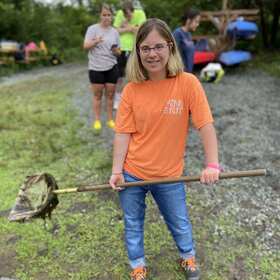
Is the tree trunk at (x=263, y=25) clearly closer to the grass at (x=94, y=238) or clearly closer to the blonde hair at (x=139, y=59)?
the grass at (x=94, y=238)

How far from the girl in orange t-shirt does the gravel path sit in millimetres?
1122

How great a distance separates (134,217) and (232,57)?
25.8ft

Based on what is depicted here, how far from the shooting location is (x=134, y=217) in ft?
8.58

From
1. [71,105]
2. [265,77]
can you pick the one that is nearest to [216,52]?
[265,77]

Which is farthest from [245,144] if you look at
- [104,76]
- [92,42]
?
[92,42]

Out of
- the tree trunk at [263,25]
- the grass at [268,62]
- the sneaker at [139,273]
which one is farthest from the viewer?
the tree trunk at [263,25]

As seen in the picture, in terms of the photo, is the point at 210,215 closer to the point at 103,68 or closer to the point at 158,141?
the point at 158,141

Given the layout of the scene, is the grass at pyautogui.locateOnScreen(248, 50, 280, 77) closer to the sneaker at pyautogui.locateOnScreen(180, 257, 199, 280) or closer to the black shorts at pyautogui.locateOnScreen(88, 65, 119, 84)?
the black shorts at pyautogui.locateOnScreen(88, 65, 119, 84)

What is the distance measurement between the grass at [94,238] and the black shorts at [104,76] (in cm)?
97

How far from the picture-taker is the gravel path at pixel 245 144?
3596mm

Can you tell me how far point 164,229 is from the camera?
3.39 meters

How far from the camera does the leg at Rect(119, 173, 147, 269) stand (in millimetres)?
2551

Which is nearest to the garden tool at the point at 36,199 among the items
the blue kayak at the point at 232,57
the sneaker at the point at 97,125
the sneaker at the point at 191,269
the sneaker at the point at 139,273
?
the sneaker at the point at 139,273

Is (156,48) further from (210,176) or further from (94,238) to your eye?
(94,238)
